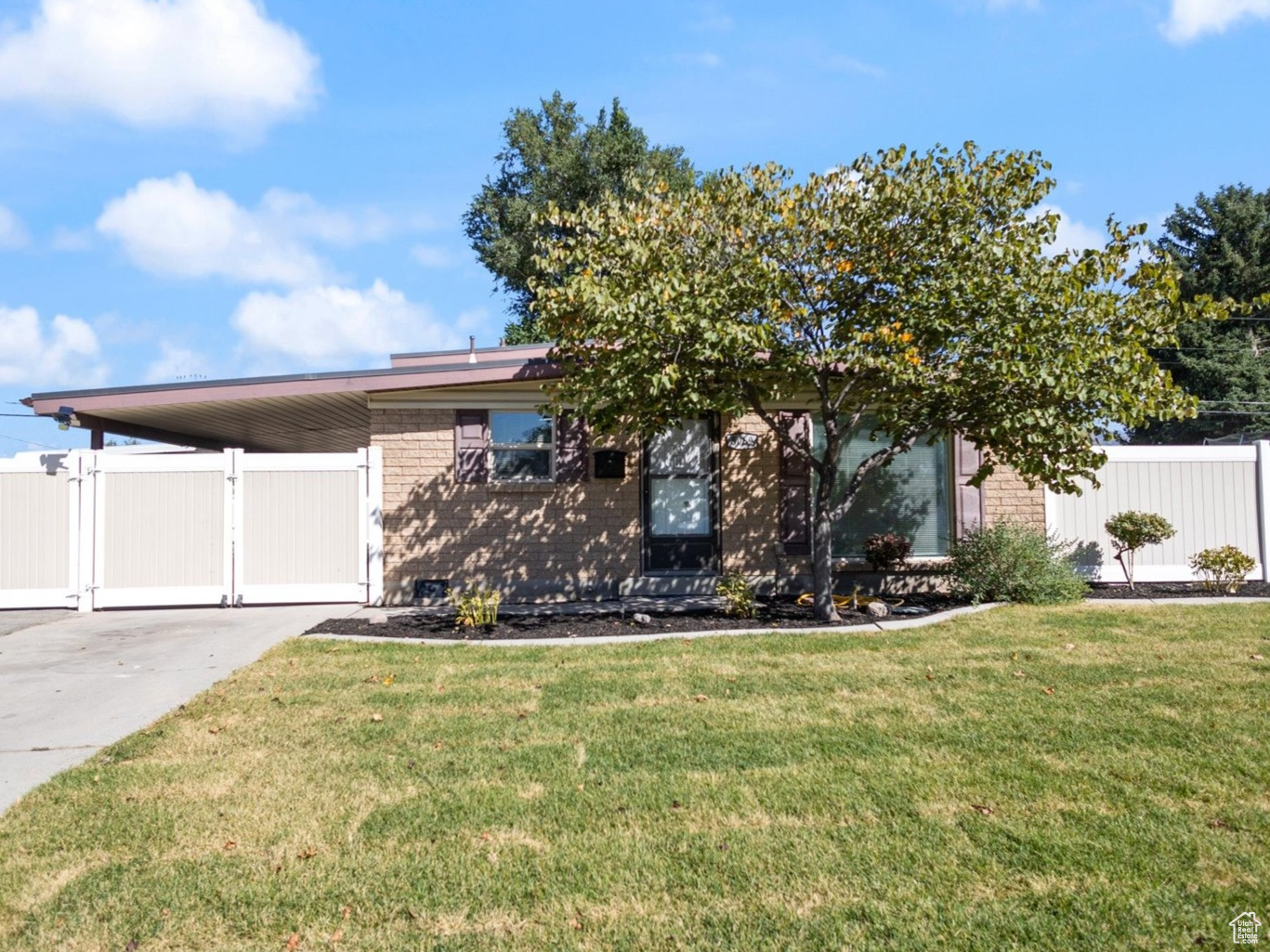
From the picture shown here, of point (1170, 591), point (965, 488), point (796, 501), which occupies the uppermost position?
point (965, 488)

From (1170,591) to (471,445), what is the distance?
30.2ft

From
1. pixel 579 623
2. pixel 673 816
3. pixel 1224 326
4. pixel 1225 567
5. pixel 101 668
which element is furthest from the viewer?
pixel 1224 326

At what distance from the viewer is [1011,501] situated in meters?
12.2

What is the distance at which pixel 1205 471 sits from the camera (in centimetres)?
1224

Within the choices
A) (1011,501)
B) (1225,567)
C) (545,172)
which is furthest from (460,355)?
(545,172)

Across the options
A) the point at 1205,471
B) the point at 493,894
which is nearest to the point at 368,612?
the point at 493,894

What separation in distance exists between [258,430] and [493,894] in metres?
14.1

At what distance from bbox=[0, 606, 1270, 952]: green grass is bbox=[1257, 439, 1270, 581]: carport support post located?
662 centimetres

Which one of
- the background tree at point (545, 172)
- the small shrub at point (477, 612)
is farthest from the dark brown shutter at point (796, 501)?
the background tree at point (545, 172)

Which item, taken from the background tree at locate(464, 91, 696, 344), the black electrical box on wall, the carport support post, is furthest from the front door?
the background tree at locate(464, 91, 696, 344)

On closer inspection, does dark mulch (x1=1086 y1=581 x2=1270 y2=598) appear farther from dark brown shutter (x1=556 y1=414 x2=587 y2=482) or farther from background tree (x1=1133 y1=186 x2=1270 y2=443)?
background tree (x1=1133 y1=186 x2=1270 y2=443)

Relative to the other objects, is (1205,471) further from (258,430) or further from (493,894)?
→ (258,430)

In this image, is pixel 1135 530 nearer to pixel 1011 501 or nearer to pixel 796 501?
pixel 1011 501

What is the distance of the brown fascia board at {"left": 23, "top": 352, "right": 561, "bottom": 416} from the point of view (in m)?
11.0
